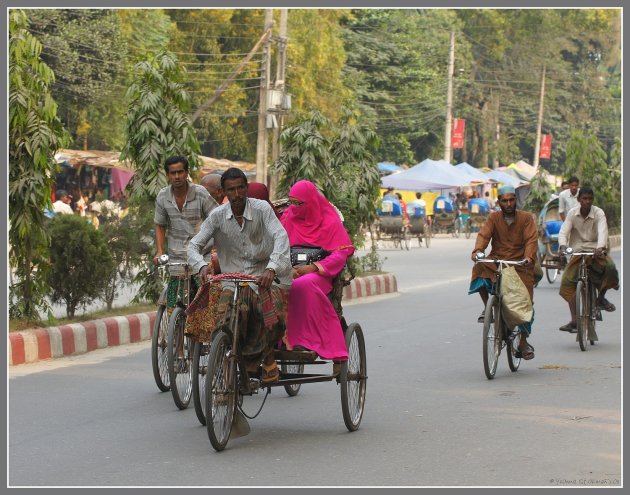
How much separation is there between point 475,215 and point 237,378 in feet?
123

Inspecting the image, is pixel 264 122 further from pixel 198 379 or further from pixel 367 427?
pixel 198 379

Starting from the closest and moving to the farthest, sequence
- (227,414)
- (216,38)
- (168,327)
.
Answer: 1. (227,414)
2. (168,327)
3. (216,38)

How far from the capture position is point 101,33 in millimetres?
35969

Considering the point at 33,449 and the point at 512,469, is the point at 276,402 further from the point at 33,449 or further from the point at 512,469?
the point at 512,469

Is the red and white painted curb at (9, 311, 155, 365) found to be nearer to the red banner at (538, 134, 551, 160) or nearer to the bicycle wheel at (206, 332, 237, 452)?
the bicycle wheel at (206, 332, 237, 452)

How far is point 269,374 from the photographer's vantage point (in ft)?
23.8

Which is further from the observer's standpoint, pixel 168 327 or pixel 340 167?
pixel 340 167

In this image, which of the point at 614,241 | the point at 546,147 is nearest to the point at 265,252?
the point at 614,241

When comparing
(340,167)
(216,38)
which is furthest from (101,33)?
(340,167)

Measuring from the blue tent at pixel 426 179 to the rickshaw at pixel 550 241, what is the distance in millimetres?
20583

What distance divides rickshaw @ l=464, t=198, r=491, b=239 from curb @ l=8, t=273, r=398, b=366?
3004 cm

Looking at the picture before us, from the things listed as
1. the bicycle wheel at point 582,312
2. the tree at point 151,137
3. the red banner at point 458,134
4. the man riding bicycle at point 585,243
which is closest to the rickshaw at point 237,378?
the bicycle wheel at point 582,312

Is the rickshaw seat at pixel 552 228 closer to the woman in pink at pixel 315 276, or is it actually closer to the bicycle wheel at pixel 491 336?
the bicycle wheel at pixel 491 336

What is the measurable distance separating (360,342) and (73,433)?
180cm
